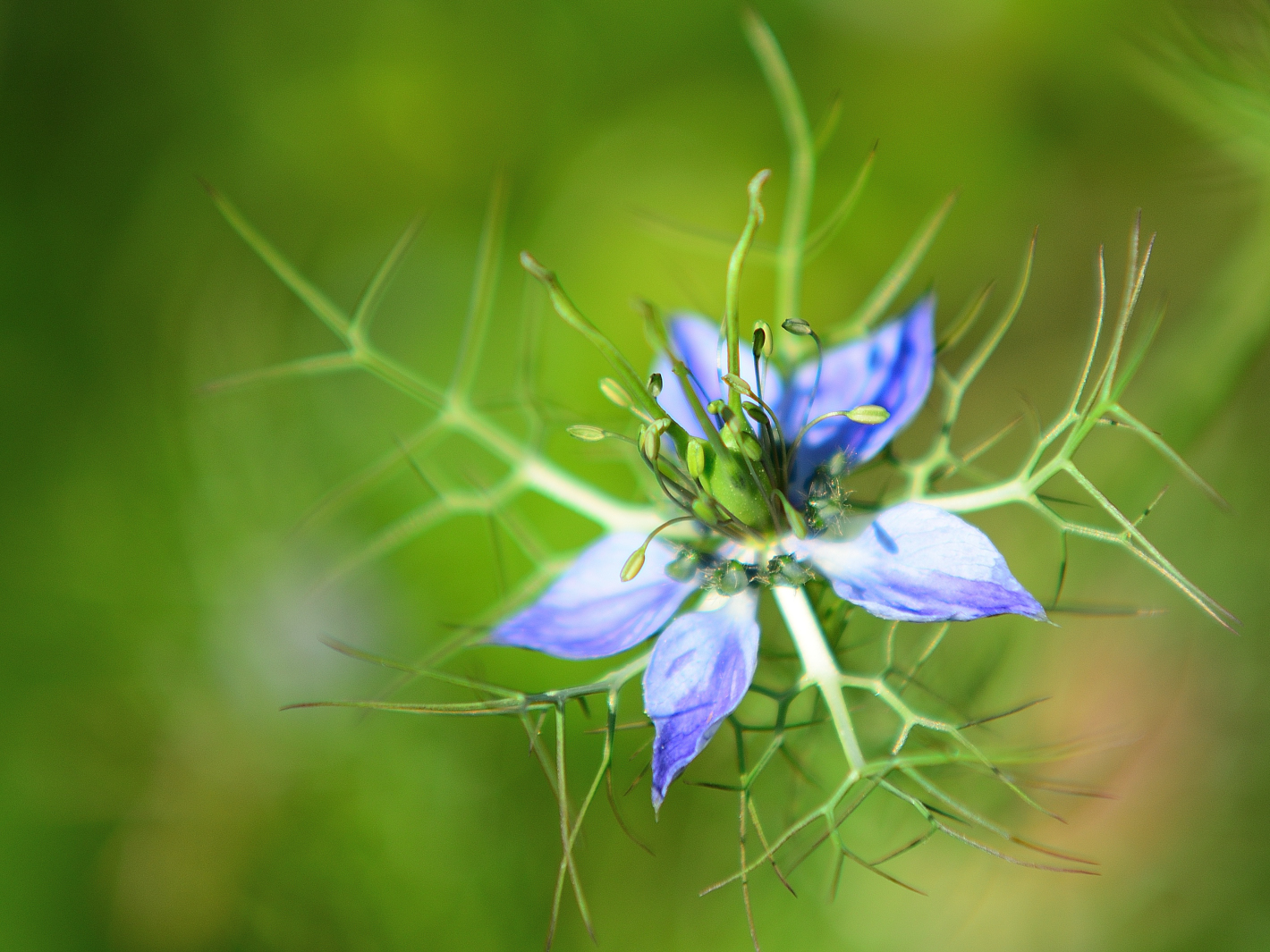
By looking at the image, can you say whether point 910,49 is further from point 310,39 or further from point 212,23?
point 212,23

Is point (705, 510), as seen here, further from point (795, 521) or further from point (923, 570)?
A: point (923, 570)

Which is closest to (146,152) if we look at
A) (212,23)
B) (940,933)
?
(212,23)

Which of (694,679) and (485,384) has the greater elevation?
(485,384)

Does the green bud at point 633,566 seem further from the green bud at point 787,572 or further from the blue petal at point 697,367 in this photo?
the blue petal at point 697,367

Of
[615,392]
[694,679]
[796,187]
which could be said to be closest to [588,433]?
[615,392]

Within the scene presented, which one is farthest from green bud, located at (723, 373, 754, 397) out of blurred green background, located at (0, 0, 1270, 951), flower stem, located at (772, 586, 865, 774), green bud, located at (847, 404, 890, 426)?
blurred green background, located at (0, 0, 1270, 951)

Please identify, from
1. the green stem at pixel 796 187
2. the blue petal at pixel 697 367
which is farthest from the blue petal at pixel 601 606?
the green stem at pixel 796 187
